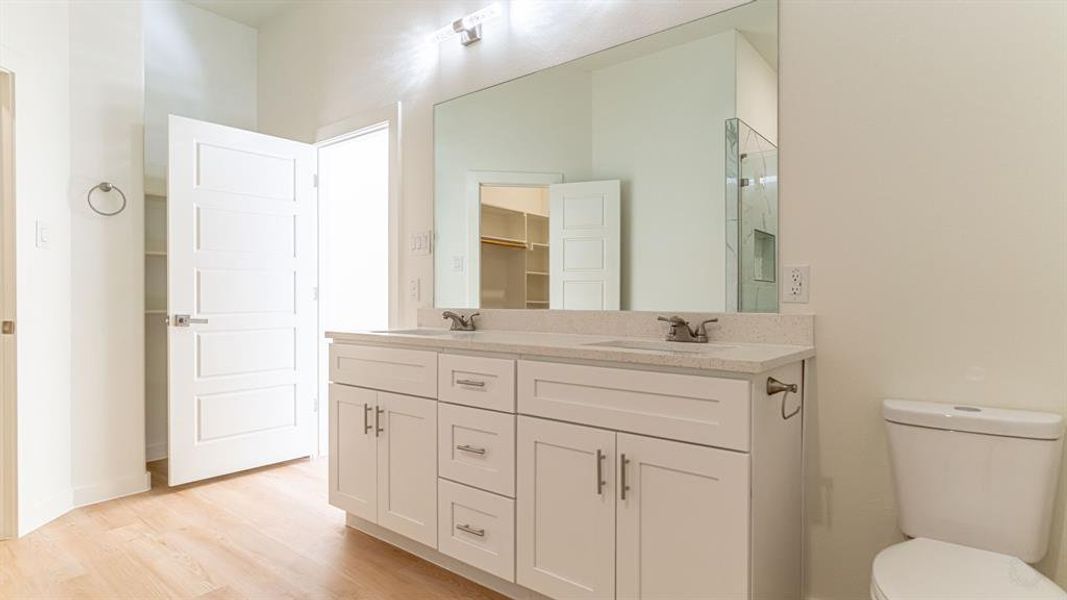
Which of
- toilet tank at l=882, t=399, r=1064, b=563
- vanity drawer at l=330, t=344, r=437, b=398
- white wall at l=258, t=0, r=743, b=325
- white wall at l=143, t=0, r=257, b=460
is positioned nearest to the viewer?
toilet tank at l=882, t=399, r=1064, b=563

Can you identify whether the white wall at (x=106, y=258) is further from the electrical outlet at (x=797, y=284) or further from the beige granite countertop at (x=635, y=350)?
the electrical outlet at (x=797, y=284)

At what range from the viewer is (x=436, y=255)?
Result: 2865 mm

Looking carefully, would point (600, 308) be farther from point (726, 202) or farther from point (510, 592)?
point (510, 592)

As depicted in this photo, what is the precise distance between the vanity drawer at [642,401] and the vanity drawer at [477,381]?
5 centimetres

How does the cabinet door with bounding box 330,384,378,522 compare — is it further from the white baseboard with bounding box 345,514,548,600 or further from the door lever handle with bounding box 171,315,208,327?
the door lever handle with bounding box 171,315,208,327

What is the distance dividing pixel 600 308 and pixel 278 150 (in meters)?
2.29

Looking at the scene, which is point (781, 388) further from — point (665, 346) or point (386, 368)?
point (386, 368)

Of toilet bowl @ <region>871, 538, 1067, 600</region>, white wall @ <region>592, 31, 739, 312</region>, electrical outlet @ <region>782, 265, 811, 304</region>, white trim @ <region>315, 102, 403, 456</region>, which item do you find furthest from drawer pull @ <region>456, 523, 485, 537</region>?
white trim @ <region>315, 102, 403, 456</region>

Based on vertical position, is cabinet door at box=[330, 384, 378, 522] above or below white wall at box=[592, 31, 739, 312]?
below

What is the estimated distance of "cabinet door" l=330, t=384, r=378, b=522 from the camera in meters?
2.30


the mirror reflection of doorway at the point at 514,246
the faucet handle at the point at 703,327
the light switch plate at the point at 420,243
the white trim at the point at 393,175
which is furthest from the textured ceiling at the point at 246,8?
the faucet handle at the point at 703,327

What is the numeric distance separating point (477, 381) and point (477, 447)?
22cm

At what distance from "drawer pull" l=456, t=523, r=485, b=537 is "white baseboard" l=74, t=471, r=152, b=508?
2.07m

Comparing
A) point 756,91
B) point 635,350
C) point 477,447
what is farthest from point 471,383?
point 756,91
